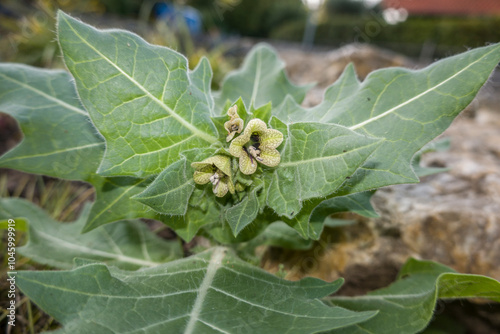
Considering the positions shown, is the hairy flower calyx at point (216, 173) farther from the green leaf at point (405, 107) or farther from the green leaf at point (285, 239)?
the green leaf at point (285, 239)

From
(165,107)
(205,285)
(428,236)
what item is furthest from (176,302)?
(428,236)

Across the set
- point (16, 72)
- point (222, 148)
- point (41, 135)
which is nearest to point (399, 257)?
point (222, 148)

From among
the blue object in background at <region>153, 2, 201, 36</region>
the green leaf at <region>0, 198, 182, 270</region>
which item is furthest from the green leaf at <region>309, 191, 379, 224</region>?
the blue object in background at <region>153, 2, 201, 36</region>

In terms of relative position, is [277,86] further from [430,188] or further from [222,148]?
[430,188]

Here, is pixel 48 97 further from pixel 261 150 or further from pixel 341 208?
pixel 341 208

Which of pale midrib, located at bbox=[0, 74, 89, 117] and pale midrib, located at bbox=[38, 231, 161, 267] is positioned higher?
pale midrib, located at bbox=[0, 74, 89, 117]

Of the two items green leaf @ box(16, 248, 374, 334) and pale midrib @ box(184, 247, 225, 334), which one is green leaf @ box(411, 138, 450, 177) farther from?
pale midrib @ box(184, 247, 225, 334)
